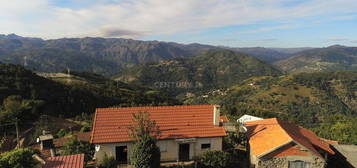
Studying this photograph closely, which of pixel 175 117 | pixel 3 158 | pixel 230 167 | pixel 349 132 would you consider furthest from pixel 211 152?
pixel 349 132

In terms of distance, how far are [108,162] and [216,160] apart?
7.83 meters

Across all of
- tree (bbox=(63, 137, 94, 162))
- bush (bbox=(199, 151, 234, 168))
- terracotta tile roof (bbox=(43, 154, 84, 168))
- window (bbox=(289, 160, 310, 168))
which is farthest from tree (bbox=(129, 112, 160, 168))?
window (bbox=(289, 160, 310, 168))

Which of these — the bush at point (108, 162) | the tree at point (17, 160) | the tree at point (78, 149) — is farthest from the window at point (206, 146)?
the tree at point (17, 160)

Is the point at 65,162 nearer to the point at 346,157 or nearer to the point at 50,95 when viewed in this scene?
the point at 346,157

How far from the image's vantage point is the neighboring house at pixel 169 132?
18.5 meters

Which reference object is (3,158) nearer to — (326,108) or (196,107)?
(196,107)

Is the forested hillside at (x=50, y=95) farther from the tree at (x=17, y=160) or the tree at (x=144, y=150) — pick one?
the tree at (x=17, y=160)

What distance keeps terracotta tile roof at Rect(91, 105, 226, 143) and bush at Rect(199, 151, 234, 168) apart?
5.78ft

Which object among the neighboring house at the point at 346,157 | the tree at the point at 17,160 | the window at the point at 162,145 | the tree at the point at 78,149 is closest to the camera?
the tree at the point at 17,160

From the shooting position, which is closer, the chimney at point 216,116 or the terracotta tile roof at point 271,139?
the terracotta tile roof at point 271,139

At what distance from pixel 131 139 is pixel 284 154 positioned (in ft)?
37.9

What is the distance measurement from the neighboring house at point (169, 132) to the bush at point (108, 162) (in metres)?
0.74

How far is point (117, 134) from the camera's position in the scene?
1878cm

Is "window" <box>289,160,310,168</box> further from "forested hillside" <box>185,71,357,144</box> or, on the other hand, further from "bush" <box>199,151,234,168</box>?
"forested hillside" <box>185,71,357,144</box>
